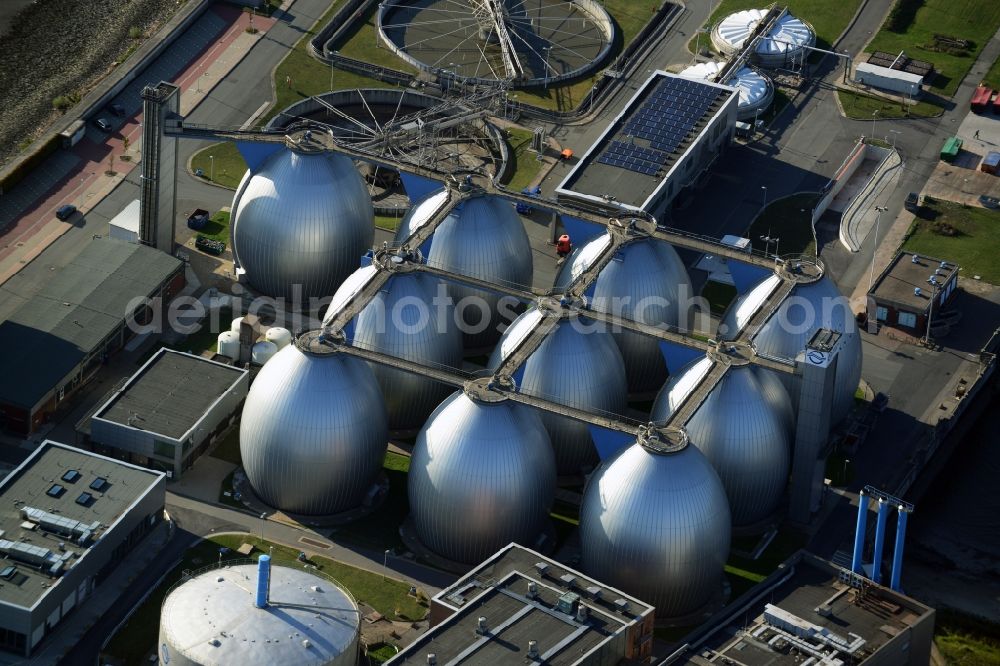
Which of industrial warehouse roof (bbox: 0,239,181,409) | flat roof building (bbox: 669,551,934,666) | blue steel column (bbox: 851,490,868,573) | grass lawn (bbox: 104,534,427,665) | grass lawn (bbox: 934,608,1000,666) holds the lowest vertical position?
grass lawn (bbox: 104,534,427,665)

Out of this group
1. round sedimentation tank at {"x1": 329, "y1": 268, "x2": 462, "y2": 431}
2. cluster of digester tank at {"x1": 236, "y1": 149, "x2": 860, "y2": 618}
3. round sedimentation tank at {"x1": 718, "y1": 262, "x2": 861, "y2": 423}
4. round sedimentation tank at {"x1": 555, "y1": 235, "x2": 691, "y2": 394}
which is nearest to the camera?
cluster of digester tank at {"x1": 236, "y1": 149, "x2": 860, "y2": 618}

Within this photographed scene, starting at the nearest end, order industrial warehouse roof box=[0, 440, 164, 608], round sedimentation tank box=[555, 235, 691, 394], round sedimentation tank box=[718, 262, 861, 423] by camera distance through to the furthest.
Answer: industrial warehouse roof box=[0, 440, 164, 608], round sedimentation tank box=[718, 262, 861, 423], round sedimentation tank box=[555, 235, 691, 394]

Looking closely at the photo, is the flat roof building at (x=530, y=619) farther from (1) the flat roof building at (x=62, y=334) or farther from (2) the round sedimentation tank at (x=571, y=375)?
(1) the flat roof building at (x=62, y=334)

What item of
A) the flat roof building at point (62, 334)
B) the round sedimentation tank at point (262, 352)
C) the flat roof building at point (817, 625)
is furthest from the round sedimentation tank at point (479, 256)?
the flat roof building at point (817, 625)

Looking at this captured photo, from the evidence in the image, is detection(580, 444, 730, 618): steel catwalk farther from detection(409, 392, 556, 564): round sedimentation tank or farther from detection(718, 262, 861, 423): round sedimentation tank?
detection(718, 262, 861, 423): round sedimentation tank

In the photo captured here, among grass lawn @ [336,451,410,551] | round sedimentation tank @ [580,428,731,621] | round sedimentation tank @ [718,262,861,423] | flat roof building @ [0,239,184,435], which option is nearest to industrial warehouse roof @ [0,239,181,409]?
flat roof building @ [0,239,184,435]

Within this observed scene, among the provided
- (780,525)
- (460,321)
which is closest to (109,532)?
(460,321)

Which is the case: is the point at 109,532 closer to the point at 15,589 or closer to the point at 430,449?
the point at 15,589

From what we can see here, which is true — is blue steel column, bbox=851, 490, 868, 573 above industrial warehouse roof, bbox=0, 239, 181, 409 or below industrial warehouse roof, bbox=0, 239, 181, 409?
above
